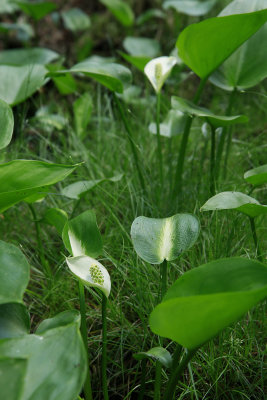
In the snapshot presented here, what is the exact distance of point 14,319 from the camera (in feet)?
1.97

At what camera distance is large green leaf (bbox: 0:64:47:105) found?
3.63 ft

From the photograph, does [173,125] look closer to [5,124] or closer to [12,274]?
[5,124]

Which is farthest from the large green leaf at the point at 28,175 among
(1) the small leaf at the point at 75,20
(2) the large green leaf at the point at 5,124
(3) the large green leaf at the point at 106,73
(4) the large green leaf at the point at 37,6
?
(1) the small leaf at the point at 75,20

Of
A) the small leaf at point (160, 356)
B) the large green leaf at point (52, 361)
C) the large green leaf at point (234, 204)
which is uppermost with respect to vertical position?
the large green leaf at point (234, 204)

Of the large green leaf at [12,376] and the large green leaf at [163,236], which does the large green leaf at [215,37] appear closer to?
the large green leaf at [163,236]

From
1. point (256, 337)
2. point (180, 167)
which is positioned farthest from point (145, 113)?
point (256, 337)

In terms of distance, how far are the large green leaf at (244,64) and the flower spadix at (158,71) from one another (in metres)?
0.12

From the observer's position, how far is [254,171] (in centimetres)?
82

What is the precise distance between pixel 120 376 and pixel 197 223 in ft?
1.12

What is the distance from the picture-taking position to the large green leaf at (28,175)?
0.67m

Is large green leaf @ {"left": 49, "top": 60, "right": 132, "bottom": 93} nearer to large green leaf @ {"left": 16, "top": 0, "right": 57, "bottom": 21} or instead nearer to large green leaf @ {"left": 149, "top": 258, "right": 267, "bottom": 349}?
large green leaf @ {"left": 149, "top": 258, "right": 267, "bottom": 349}

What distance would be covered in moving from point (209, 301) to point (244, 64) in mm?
714

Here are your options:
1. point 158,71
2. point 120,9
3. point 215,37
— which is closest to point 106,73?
point 158,71

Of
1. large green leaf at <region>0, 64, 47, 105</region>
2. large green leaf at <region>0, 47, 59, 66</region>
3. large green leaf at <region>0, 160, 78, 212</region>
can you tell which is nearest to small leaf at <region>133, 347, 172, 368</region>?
large green leaf at <region>0, 160, 78, 212</region>
